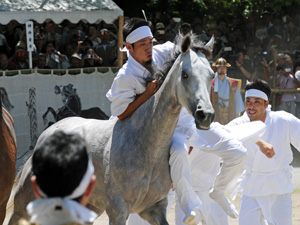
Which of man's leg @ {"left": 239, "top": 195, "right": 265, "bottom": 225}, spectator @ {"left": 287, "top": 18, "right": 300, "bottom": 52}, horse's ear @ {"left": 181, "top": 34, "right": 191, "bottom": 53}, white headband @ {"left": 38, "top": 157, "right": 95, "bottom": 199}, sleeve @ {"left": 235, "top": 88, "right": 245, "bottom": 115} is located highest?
white headband @ {"left": 38, "top": 157, "right": 95, "bottom": 199}

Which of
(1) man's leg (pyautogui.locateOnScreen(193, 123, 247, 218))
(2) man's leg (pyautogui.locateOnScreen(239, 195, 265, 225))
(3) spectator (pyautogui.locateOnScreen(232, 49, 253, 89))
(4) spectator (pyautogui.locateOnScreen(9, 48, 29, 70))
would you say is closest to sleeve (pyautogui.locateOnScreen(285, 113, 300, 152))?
(2) man's leg (pyautogui.locateOnScreen(239, 195, 265, 225))

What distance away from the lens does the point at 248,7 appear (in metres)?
17.9

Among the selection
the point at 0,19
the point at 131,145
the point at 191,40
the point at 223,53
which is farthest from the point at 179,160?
the point at 223,53

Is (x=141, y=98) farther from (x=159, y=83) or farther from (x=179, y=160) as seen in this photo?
(x=179, y=160)

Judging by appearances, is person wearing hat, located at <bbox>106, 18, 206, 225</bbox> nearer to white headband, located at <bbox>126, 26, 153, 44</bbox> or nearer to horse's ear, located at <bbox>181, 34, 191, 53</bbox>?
white headband, located at <bbox>126, 26, 153, 44</bbox>

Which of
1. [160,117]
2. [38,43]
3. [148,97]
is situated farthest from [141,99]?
[38,43]

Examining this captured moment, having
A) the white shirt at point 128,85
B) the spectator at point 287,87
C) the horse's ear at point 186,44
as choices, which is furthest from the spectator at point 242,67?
the horse's ear at point 186,44

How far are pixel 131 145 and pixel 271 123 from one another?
2.32 metres

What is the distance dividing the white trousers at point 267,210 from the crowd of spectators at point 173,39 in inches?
223

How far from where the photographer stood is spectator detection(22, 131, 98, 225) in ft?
8.95

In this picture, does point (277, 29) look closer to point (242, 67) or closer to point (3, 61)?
point (242, 67)

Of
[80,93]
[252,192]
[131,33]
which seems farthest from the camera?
[80,93]

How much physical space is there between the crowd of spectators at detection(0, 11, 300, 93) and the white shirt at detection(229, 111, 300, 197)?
5.32 meters

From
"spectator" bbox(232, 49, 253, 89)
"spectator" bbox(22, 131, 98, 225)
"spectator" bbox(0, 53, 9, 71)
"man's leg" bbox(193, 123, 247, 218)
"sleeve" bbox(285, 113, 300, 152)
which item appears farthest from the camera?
"spectator" bbox(232, 49, 253, 89)
